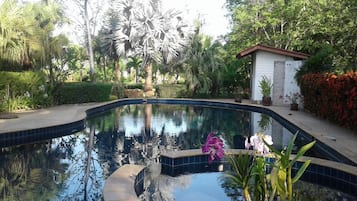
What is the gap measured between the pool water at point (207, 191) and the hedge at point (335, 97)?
402cm

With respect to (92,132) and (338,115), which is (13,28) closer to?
(92,132)

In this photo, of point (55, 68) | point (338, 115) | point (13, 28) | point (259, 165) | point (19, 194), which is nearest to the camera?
point (259, 165)

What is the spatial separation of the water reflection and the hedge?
1.61 metres

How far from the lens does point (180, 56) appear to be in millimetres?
22281

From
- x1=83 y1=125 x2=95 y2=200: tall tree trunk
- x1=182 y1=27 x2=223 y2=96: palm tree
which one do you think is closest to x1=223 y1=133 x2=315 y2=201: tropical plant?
x1=83 y1=125 x2=95 y2=200: tall tree trunk

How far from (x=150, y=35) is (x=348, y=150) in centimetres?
1775

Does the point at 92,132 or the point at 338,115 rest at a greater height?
the point at 338,115

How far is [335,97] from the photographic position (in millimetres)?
9391

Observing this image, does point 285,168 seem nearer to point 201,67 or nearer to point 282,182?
point 282,182

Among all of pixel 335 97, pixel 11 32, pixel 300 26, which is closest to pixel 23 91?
pixel 11 32

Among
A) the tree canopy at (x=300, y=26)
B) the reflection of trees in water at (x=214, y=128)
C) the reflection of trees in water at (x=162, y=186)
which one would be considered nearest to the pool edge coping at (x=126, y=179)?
the reflection of trees in water at (x=162, y=186)

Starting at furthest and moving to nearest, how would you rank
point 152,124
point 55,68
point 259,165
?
1. point 55,68
2. point 152,124
3. point 259,165

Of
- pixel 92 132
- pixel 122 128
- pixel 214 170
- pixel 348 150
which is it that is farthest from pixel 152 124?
pixel 348 150

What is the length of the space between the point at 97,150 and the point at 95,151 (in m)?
0.10
